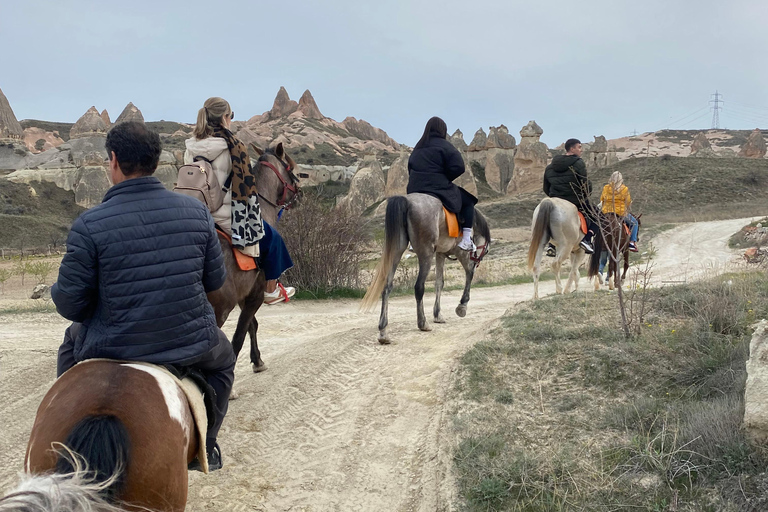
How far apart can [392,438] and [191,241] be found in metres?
2.63

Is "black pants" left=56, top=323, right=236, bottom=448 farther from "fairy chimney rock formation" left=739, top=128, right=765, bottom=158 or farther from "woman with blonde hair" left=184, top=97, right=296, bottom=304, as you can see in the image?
"fairy chimney rock formation" left=739, top=128, right=765, bottom=158

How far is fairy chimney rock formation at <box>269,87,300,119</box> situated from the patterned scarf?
114 meters

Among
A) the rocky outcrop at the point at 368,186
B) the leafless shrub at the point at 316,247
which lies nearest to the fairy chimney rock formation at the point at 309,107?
the rocky outcrop at the point at 368,186

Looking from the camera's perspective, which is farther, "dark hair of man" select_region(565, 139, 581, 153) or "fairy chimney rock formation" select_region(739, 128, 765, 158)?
"fairy chimney rock formation" select_region(739, 128, 765, 158)

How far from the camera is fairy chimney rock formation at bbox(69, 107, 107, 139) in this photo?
7431 centimetres

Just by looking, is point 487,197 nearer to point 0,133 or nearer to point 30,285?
point 30,285

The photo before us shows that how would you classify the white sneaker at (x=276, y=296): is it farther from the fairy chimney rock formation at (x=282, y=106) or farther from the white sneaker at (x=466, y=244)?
the fairy chimney rock formation at (x=282, y=106)

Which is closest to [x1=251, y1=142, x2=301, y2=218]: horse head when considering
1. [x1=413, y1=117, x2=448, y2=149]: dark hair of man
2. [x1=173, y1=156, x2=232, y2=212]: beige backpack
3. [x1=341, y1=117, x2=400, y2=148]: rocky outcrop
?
[x1=173, y1=156, x2=232, y2=212]: beige backpack

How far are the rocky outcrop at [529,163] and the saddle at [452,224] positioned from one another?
4231cm

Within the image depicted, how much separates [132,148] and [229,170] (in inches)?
79.7

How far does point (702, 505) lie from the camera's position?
3018mm

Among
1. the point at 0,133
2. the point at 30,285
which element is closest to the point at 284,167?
the point at 30,285

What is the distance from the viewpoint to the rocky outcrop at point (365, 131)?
122 m

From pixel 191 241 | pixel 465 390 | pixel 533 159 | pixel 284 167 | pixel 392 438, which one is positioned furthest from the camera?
pixel 533 159
